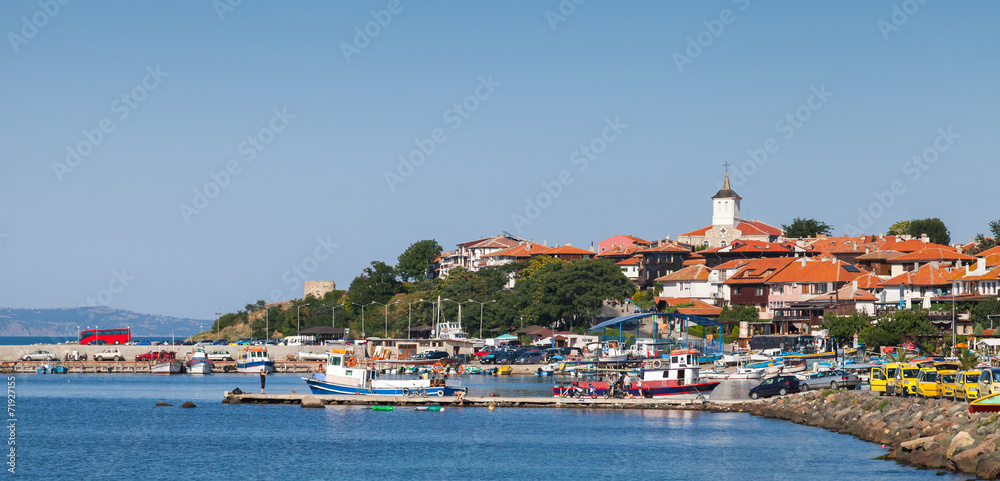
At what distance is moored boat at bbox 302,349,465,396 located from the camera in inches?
2489

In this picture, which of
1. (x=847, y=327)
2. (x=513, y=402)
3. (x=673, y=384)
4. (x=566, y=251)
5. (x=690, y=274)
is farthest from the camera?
(x=566, y=251)

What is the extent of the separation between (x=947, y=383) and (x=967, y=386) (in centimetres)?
288

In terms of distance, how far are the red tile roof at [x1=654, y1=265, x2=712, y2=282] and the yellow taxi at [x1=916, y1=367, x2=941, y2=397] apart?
3168 inches

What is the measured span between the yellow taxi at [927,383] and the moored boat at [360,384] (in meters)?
25.7

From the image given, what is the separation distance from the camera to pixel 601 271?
11738 centimetres

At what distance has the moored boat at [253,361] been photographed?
101 meters

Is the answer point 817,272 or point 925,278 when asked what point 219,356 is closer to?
point 817,272

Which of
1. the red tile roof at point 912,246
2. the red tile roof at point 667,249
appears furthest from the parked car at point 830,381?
the red tile roof at point 667,249

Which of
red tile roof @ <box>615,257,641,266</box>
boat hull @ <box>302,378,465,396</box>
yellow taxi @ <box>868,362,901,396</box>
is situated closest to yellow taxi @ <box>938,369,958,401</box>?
yellow taxi @ <box>868,362,901,396</box>

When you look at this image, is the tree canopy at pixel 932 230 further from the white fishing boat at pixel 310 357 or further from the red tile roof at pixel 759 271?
the white fishing boat at pixel 310 357

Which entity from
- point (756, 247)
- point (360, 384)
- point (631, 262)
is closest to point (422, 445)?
point (360, 384)

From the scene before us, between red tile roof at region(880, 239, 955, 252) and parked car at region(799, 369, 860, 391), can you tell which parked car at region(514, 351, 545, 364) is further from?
red tile roof at region(880, 239, 955, 252)

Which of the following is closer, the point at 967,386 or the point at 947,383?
the point at 967,386

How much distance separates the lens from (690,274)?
130625mm
